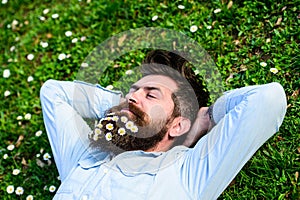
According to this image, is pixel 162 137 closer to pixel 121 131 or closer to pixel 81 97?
pixel 121 131

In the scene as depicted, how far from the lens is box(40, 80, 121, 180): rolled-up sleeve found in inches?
125

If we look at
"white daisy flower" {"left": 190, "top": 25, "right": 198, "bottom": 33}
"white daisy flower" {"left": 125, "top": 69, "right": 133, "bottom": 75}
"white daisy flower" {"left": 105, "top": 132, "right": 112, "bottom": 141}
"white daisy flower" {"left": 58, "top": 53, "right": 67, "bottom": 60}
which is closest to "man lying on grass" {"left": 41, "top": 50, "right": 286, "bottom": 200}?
"white daisy flower" {"left": 105, "top": 132, "right": 112, "bottom": 141}

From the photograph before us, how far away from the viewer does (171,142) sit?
118 inches

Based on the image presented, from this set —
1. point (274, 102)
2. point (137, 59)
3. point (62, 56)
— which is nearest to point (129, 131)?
point (274, 102)

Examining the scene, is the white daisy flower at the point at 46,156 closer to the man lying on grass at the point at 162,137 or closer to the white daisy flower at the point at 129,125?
the man lying on grass at the point at 162,137

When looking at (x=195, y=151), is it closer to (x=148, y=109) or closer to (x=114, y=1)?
(x=148, y=109)

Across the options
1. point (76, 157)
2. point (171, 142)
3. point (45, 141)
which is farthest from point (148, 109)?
point (45, 141)

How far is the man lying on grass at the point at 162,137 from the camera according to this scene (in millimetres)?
2715

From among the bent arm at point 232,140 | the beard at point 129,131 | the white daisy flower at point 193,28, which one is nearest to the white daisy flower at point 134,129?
the beard at point 129,131

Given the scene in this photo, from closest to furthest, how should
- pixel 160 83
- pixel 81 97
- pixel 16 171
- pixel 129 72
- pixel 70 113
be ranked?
pixel 160 83 < pixel 70 113 < pixel 81 97 < pixel 16 171 < pixel 129 72

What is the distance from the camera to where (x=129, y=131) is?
9.71 ft

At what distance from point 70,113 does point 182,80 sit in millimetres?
776

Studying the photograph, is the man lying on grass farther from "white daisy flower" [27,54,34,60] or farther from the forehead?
"white daisy flower" [27,54,34,60]

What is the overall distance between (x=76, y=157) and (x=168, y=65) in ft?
2.65
